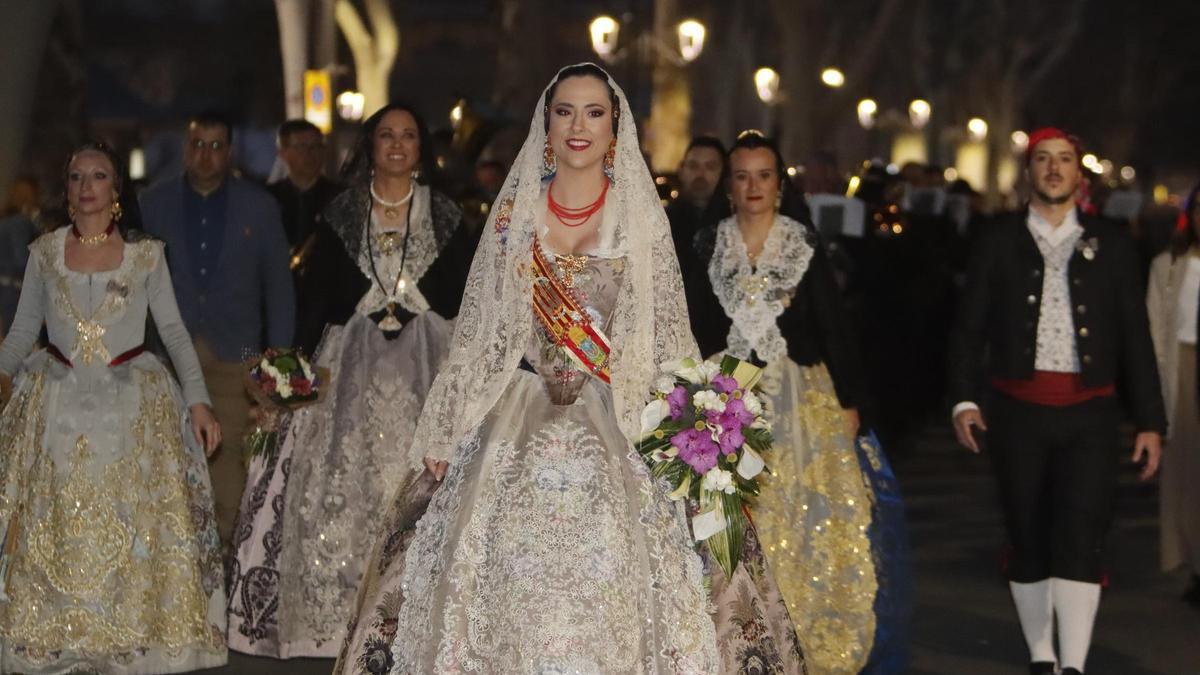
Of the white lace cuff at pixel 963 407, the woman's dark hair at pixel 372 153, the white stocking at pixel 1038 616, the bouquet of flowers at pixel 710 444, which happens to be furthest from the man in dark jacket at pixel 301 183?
the bouquet of flowers at pixel 710 444

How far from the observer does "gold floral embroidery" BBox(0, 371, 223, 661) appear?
8703mm

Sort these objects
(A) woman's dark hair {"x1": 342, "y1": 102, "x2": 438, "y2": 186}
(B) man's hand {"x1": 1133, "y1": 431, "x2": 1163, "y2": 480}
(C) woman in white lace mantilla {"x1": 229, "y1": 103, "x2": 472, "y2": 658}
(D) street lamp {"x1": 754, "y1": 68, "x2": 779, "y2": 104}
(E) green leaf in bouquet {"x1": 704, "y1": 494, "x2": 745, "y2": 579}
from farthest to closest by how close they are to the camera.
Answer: (D) street lamp {"x1": 754, "y1": 68, "x2": 779, "y2": 104}
(A) woman's dark hair {"x1": 342, "y1": 102, "x2": 438, "y2": 186}
(C) woman in white lace mantilla {"x1": 229, "y1": 103, "x2": 472, "y2": 658}
(B) man's hand {"x1": 1133, "y1": 431, "x2": 1163, "y2": 480}
(E) green leaf in bouquet {"x1": 704, "y1": 494, "x2": 745, "y2": 579}

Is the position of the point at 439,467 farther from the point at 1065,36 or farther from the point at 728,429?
the point at 1065,36

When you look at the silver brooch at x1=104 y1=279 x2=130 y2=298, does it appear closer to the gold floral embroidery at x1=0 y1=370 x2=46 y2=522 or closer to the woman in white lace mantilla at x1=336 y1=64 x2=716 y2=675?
the gold floral embroidery at x1=0 y1=370 x2=46 y2=522

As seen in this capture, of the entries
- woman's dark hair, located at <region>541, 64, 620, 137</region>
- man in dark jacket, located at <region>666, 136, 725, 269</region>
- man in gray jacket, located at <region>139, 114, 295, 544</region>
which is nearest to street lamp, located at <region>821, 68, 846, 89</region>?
man in dark jacket, located at <region>666, 136, 725, 269</region>

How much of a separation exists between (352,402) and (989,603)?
352cm

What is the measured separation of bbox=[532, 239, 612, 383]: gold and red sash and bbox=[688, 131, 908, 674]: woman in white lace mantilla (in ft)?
7.36

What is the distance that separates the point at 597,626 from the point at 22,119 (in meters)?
10.8

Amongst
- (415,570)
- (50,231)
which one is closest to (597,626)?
(415,570)

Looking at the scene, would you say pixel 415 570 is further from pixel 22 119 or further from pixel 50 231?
pixel 22 119

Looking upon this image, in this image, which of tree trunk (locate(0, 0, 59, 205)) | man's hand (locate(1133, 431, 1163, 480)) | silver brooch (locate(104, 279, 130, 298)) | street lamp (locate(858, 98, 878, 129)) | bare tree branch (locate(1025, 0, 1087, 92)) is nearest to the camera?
man's hand (locate(1133, 431, 1163, 480))

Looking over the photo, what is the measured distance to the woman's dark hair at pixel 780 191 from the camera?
9.32 metres

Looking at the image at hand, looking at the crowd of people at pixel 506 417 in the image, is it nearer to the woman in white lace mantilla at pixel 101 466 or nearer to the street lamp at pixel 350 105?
the woman in white lace mantilla at pixel 101 466

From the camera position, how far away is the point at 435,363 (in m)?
9.75
